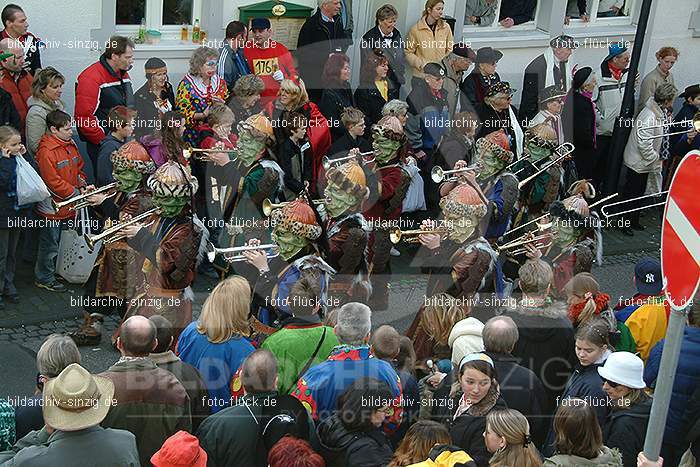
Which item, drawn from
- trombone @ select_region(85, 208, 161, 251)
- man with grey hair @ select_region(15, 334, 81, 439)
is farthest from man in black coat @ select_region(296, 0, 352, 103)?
man with grey hair @ select_region(15, 334, 81, 439)

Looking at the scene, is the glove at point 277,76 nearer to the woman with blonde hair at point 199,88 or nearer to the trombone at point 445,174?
the woman with blonde hair at point 199,88

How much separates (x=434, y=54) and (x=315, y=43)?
1.47 meters

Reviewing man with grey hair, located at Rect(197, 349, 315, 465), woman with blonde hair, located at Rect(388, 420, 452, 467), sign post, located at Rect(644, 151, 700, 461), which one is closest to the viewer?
sign post, located at Rect(644, 151, 700, 461)

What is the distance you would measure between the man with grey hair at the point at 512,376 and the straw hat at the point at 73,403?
2389mm

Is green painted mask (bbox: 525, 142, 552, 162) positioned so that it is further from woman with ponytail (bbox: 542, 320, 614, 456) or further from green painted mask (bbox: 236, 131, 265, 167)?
woman with ponytail (bbox: 542, 320, 614, 456)

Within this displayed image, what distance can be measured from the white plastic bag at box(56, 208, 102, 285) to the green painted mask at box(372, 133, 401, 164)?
2.55 meters

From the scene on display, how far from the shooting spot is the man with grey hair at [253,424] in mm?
6316

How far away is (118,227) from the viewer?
9250 mm

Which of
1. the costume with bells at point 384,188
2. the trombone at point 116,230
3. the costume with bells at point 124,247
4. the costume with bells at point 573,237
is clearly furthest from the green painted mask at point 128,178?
the costume with bells at point 573,237

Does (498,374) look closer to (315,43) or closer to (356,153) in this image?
(356,153)

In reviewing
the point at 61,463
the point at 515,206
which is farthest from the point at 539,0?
the point at 61,463

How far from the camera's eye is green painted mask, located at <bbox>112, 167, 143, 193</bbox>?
9.38 metres

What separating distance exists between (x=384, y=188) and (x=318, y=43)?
3081 millimetres

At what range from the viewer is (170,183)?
345 inches
